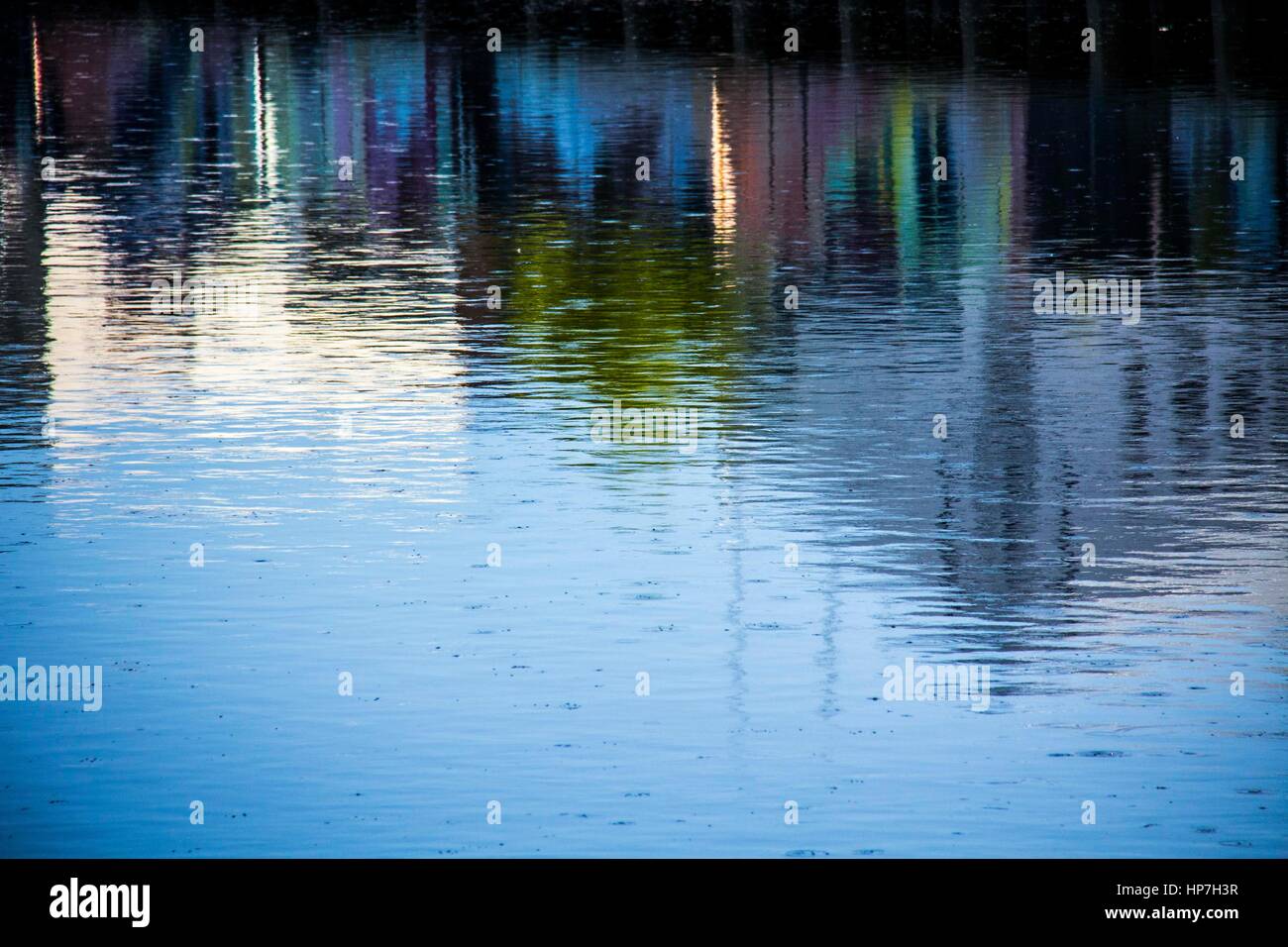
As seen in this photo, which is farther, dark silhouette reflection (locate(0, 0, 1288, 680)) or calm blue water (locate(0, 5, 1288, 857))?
dark silhouette reflection (locate(0, 0, 1288, 680))

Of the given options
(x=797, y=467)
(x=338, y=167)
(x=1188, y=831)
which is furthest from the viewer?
(x=338, y=167)

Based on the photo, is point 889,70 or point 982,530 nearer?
point 982,530

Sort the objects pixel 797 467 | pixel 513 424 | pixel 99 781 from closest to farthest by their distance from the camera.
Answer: pixel 99 781, pixel 797 467, pixel 513 424

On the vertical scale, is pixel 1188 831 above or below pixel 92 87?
below

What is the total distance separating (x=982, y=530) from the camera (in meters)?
13.6

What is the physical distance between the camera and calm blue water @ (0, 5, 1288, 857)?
31.6 feet

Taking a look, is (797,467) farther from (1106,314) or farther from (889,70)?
(889,70)

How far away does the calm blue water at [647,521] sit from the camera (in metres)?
9.63

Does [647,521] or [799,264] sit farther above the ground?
[799,264]

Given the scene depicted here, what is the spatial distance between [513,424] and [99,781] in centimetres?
709

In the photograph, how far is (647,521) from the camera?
13875 mm

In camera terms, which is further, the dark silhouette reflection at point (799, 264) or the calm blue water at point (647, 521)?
the dark silhouette reflection at point (799, 264)

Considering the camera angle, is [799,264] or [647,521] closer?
[647,521]
